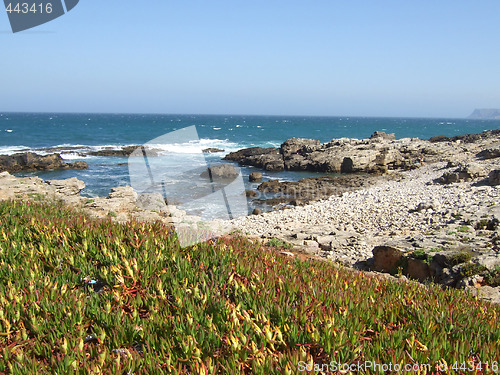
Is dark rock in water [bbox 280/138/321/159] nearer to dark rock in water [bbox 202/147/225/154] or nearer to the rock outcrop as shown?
the rock outcrop

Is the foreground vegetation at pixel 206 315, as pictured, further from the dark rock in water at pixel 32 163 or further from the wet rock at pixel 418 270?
the dark rock in water at pixel 32 163

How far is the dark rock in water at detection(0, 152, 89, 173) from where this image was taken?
3716cm

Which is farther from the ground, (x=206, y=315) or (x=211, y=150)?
(x=206, y=315)

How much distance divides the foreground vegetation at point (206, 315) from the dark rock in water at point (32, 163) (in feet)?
124

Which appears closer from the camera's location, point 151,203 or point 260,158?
point 151,203

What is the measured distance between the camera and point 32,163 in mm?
38219

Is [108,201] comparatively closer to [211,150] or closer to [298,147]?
[298,147]

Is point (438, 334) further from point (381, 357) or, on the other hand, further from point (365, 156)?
Result: point (365, 156)

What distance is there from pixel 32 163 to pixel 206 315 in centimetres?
4112

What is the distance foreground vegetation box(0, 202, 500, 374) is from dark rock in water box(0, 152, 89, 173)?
37.7 metres

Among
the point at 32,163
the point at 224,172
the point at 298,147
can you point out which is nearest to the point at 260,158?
the point at 298,147

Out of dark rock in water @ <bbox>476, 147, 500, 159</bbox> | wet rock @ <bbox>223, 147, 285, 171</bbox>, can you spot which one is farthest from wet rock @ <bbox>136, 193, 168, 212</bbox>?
dark rock in water @ <bbox>476, 147, 500, 159</bbox>

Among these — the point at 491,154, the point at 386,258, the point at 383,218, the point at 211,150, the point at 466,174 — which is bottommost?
the point at 383,218

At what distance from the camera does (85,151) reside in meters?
52.8
